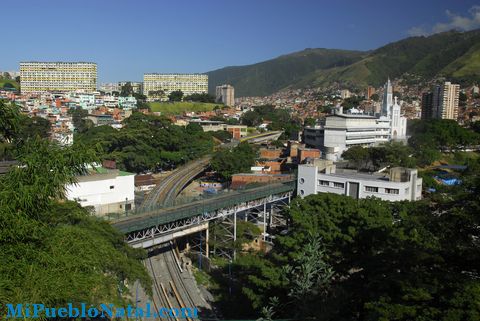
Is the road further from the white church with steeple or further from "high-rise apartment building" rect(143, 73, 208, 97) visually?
"high-rise apartment building" rect(143, 73, 208, 97)

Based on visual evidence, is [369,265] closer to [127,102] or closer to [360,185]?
[360,185]

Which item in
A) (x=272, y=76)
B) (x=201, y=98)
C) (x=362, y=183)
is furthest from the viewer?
(x=272, y=76)

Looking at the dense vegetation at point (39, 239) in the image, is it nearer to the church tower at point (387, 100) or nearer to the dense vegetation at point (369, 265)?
the dense vegetation at point (369, 265)

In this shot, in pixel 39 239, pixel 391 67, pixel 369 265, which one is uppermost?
pixel 391 67

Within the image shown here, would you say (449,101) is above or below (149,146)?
above

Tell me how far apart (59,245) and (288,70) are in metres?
192

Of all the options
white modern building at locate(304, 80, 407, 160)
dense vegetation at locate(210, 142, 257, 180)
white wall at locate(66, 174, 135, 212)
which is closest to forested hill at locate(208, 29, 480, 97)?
white modern building at locate(304, 80, 407, 160)

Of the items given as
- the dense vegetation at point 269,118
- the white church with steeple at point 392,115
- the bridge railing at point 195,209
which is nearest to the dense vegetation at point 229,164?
the bridge railing at point 195,209

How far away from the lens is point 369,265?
33.0 ft

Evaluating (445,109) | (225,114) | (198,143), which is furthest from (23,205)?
(445,109)

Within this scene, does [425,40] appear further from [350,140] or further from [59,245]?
[59,245]

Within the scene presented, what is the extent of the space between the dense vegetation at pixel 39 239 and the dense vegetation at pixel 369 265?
393 centimetres

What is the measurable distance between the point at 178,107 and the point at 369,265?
5387 cm

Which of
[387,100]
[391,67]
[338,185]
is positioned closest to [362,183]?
[338,185]
